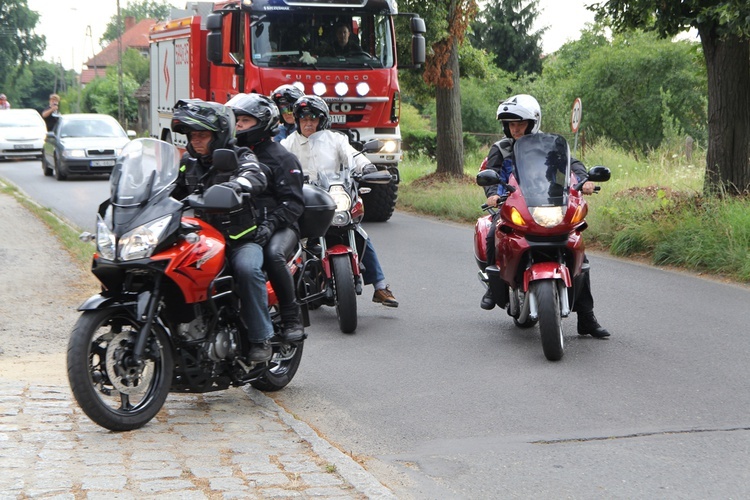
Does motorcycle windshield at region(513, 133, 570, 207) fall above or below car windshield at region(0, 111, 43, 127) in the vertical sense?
below

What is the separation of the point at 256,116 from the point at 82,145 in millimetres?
20023

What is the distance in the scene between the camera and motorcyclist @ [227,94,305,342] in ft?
21.0

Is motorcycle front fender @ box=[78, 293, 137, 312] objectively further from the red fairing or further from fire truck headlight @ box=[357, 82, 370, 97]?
fire truck headlight @ box=[357, 82, 370, 97]

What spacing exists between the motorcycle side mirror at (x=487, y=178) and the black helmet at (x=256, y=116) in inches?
65.4

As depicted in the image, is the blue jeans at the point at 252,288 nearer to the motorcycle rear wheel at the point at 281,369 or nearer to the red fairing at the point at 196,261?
the red fairing at the point at 196,261

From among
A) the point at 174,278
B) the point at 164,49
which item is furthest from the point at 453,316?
the point at 164,49

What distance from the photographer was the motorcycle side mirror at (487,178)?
304 inches

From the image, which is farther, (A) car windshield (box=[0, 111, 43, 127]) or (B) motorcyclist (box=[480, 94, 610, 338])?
(A) car windshield (box=[0, 111, 43, 127])

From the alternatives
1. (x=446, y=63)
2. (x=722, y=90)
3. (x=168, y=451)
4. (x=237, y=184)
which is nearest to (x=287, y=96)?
(x=237, y=184)

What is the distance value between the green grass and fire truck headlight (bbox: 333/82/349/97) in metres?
3.00

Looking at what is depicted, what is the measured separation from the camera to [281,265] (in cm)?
634

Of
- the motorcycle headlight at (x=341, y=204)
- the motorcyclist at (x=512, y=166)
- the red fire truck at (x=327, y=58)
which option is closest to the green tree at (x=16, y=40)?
the red fire truck at (x=327, y=58)

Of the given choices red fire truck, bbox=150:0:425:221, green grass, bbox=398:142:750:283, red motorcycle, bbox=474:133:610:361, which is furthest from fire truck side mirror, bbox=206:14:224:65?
red motorcycle, bbox=474:133:610:361

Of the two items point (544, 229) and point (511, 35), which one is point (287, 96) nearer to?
point (544, 229)
